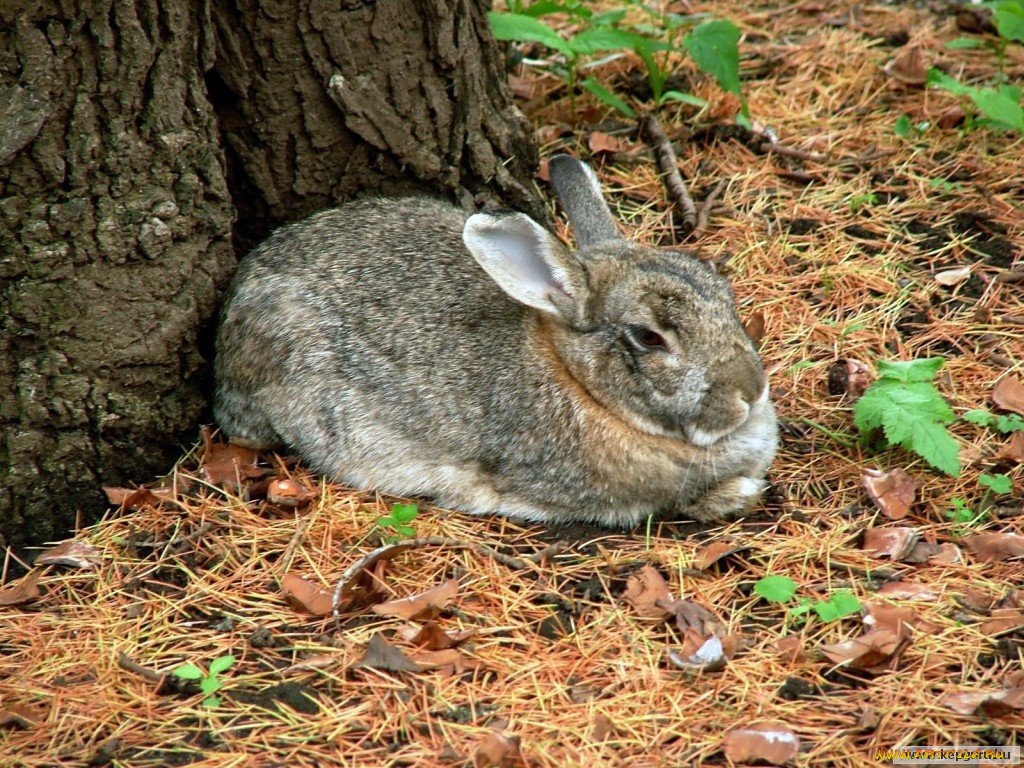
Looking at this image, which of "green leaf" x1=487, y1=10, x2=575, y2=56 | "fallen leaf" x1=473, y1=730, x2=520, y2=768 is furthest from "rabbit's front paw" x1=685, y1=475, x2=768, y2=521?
"green leaf" x1=487, y1=10, x2=575, y2=56

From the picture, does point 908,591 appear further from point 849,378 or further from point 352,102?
point 352,102

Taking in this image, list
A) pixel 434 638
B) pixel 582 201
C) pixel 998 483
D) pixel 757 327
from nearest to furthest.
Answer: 1. pixel 434 638
2. pixel 998 483
3. pixel 582 201
4. pixel 757 327

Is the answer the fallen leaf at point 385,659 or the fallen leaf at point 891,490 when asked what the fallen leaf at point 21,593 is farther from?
the fallen leaf at point 891,490

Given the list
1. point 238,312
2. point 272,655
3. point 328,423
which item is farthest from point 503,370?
point 272,655

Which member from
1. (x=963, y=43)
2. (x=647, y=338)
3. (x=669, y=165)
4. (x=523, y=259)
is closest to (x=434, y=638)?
(x=647, y=338)

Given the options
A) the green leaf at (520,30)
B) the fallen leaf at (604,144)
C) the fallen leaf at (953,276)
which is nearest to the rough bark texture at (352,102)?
the green leaf at (520,30)
